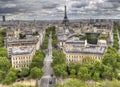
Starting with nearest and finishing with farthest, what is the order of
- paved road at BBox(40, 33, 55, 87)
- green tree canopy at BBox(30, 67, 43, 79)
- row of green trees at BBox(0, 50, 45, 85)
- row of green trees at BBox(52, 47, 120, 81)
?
paved road at BBox(40, 33, 55, 87) → row of green trees at BBox(0, 50, 45, 85) → row of green trees at BBox(52, 47, 120, 81) → green tree canopy at BBox(30, 67, 43, 79)

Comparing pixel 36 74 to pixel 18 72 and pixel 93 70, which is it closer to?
pixel 18 72

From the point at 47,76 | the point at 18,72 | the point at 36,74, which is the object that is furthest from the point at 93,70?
the point at 18,72

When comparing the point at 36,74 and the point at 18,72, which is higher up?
the point at 36,74

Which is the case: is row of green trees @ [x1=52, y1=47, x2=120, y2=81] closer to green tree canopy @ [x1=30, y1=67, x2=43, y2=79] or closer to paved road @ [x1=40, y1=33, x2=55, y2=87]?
paved road @ [x1=40, y1=33, x2=55, y2=87]

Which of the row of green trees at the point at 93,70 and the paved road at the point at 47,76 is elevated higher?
the row of green trees at the point at 93,70

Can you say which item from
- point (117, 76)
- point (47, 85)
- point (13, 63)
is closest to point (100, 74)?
point (117, 76)

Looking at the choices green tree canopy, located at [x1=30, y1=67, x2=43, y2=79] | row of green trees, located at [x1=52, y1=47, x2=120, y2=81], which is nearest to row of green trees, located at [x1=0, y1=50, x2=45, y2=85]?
green tree canopy, located at [x1=30, y1=67, x2=43, y2=79]

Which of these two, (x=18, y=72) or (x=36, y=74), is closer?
(x=36, y=74)

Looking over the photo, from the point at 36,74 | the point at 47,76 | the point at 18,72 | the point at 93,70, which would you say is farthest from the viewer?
the point at 18,72

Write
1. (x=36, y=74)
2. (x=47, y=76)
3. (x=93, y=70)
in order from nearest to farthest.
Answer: (x=36, y=74) < (x=93, y=70) < (x=47, y=76)

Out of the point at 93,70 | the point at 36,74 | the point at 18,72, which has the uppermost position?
the point at 93,70

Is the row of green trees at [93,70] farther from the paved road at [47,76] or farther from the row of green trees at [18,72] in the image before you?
the row of green trees at [18,72]

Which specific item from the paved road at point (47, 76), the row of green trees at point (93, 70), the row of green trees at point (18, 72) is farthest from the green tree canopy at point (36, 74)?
the row of green trees at point (93, 70)
